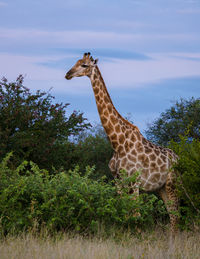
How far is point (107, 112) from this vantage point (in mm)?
11516

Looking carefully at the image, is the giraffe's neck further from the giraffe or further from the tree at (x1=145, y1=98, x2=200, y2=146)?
the tree at (x1=145, y1=98, x2=200, y2=146)

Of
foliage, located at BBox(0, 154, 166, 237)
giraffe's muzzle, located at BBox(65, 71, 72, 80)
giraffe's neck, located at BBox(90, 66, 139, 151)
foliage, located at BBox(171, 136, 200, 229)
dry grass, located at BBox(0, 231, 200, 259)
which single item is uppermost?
giraffe's muzzle, located at BBox(65, 71, 72, 80)

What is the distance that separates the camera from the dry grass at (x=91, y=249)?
716cm

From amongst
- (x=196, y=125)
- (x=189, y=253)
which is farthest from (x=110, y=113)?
(x=196, y=125)

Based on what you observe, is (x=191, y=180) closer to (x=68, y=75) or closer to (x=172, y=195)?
(x=172, y=195)

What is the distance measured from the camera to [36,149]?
16.0 meters

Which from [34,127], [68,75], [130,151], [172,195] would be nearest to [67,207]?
[130,151]

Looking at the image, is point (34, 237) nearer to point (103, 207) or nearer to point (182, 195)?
point (103, 207)

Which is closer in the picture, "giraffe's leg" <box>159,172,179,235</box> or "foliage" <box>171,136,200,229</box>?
"foliage" <box>171,136,200,229</box>

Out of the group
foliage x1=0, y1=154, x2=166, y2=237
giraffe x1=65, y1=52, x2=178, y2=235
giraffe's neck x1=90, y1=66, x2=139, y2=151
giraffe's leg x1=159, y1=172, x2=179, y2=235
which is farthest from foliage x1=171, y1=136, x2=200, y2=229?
giraffe's neck x1=90, y1=66, x2=139, y2=151

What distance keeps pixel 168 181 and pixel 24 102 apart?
7.66 m

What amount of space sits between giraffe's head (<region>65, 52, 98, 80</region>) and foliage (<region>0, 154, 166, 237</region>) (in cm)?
A: 346

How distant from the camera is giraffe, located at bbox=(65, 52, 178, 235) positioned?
35.9ft

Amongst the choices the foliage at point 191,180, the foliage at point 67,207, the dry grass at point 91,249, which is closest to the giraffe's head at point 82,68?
the foliage at point 191,180
